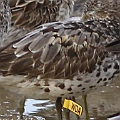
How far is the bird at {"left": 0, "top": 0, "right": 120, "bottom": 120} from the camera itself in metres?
5.15

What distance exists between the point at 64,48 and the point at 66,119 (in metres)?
0.87

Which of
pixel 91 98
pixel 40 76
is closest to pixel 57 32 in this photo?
pixel 40 76

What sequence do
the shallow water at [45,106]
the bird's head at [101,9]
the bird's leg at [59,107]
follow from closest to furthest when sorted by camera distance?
1. the bird's leg at [59,107]
2. the bird's head at [101,9]
3. the shallow water at [45,106]

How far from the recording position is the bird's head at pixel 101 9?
19.2 feet

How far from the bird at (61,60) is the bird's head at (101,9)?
16.3 inches


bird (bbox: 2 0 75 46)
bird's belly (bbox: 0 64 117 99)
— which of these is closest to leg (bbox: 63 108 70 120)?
bird's belly (bbox: 0 64 117 99)

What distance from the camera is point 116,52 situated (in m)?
5.35

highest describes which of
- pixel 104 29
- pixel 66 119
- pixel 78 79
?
pixel 104 29

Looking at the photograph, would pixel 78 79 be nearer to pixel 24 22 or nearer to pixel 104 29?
pixel 104 29

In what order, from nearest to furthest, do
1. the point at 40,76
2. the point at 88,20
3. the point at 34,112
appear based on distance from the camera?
the point at 40,76 < the point at 88,20 < the point at 34,112

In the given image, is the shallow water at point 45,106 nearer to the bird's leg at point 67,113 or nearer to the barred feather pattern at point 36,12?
the bird's leg at point 67,113

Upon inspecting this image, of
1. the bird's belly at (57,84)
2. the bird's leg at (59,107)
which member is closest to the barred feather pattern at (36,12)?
the bird's leg at (59,107)

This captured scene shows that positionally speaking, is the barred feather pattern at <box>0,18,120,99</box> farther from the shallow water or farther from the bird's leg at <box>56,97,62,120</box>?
the shallow water

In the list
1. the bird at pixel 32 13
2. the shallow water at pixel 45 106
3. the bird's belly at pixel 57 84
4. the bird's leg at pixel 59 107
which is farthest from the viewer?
the bird at pixel 32 13
